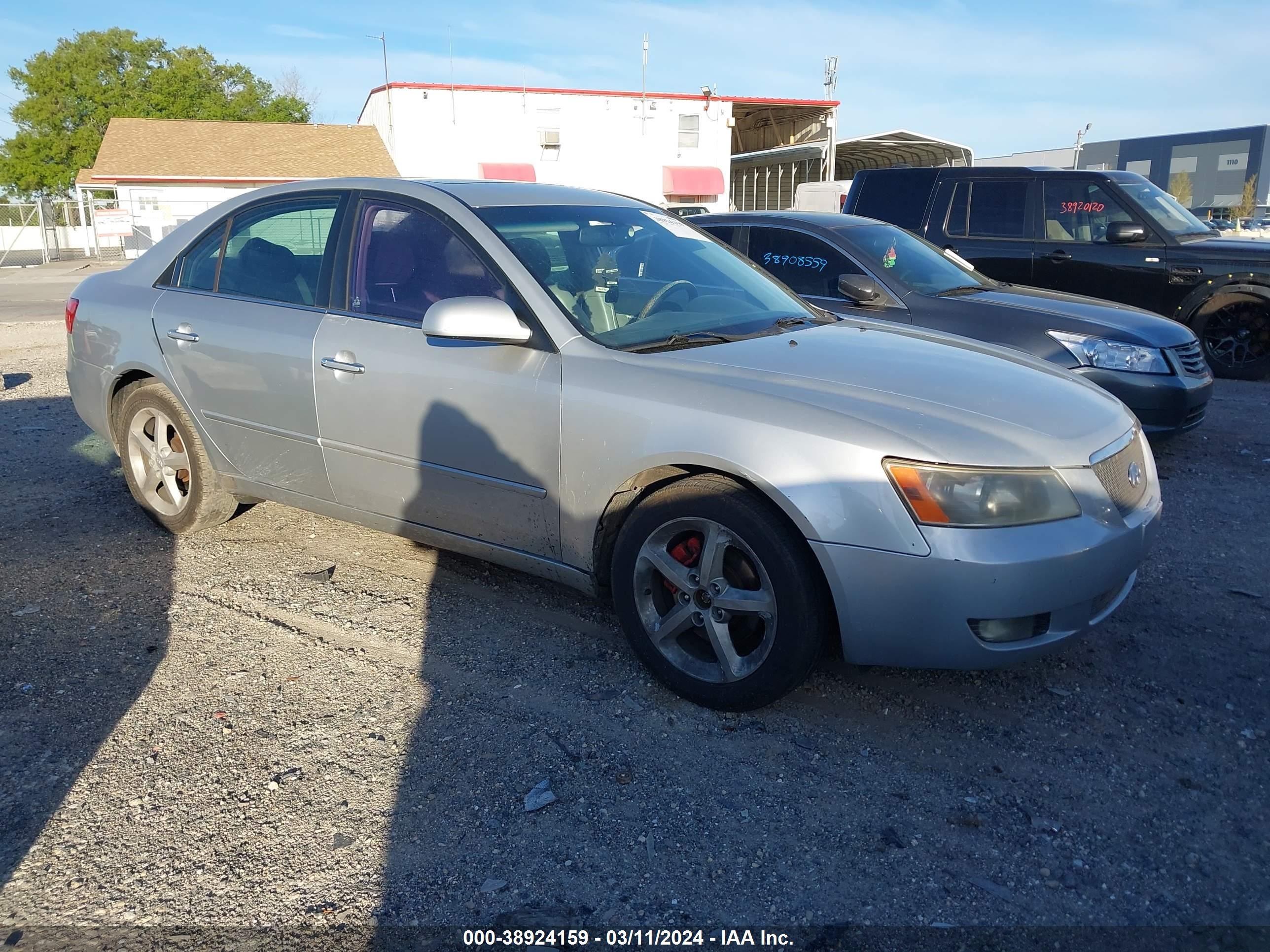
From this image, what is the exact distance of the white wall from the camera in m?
36.1

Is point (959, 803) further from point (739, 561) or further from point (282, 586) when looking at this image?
point (282, 586)

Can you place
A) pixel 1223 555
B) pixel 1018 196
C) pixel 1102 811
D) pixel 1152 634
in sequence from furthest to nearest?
pixel 1018 196, pixel 1223 555, pixel 1152 634, pixel 1102 811

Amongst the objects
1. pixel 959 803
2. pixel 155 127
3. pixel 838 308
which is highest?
pixel 155 127

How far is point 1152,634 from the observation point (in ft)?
12.4

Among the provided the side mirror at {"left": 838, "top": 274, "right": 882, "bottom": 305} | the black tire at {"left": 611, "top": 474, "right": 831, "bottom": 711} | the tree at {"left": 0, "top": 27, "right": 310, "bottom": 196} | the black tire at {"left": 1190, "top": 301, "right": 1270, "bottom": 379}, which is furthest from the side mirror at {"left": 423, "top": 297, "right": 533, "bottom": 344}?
the tree at {"left": 0, "top": 27, "right": 310, "bottom": 196}

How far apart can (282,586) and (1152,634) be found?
359 cm

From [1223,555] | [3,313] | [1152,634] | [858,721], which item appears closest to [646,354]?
[858,721]

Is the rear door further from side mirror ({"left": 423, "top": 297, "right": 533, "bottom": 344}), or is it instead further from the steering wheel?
side mirror ({"left": 423, "top": 297, "right": 533, "bottom": 344})

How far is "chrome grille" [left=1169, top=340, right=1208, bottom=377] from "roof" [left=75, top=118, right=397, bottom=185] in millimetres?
33992

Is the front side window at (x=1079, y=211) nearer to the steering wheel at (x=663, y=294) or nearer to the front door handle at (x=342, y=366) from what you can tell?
the steering wheel at (x=663, y=294)

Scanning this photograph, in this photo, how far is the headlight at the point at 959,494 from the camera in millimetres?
2768

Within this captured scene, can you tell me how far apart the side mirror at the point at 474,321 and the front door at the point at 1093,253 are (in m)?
7.19

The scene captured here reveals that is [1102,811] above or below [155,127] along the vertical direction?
below

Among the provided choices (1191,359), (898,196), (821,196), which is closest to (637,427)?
(1191,359)
